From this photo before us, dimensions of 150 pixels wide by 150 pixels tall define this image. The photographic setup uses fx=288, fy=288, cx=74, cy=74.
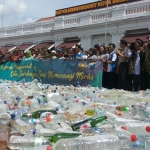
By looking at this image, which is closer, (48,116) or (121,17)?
(48,116)

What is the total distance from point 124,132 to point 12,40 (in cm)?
2844

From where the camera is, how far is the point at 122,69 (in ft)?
25.9

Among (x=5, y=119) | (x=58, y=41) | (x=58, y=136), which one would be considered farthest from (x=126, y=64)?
(x=58, y=41)

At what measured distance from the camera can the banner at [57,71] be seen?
831cm

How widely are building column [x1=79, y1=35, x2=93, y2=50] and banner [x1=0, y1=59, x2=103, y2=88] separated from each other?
11.9m

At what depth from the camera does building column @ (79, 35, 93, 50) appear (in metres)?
22.2

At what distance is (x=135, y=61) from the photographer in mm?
7660

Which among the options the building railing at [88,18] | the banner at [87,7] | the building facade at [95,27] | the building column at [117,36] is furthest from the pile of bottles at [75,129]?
the banner at [87,7]

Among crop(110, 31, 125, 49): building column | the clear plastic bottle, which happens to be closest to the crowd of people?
the clear plastic bottle

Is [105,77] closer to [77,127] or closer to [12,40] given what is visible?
[77,127]

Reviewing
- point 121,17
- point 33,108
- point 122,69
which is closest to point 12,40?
point 121,17

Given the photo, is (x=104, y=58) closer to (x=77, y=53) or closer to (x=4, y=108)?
(x=77, y=53)

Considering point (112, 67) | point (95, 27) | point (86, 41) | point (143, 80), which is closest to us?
point (143, 80)

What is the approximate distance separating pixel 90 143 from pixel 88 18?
2063 centimetres
